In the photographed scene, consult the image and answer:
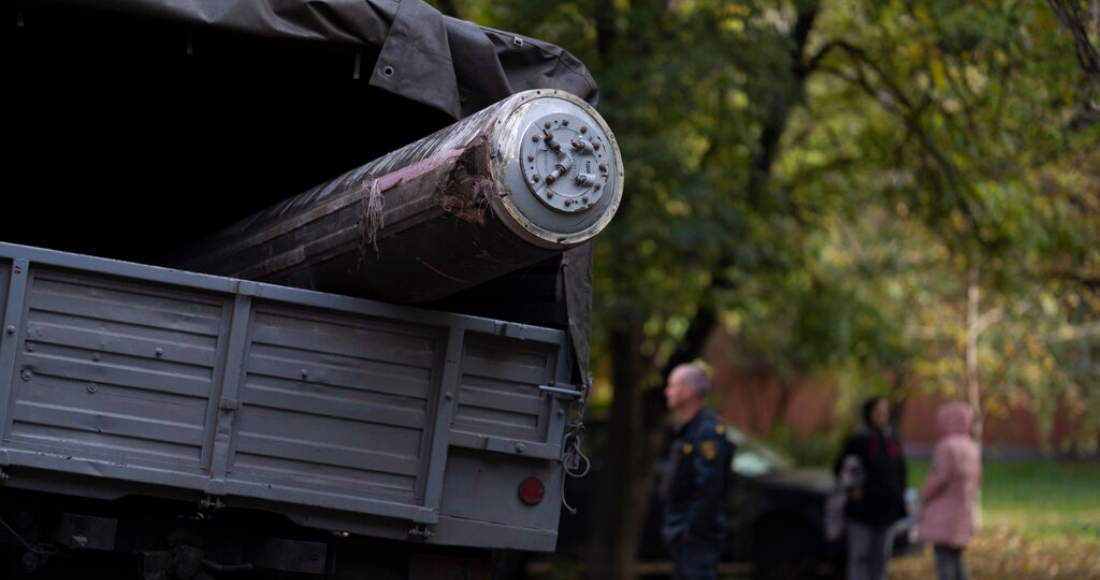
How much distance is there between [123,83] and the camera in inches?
290

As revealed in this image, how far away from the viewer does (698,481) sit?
7504mm

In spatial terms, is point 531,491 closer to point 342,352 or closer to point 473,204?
point 342,352

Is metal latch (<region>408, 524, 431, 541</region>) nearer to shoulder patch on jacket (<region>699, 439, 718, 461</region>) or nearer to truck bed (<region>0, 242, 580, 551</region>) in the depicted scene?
truck bed (<region>0, 242, 580, 551</region>)

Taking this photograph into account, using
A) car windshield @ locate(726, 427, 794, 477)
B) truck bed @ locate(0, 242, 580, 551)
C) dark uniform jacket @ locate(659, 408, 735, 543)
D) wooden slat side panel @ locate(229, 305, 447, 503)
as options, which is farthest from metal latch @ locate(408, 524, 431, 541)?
car windshield @ locate(726, 427, 794, 477)

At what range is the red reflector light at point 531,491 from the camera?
219 inches

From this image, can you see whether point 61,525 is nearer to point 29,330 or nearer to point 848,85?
point 29,330

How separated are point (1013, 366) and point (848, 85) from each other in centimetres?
639

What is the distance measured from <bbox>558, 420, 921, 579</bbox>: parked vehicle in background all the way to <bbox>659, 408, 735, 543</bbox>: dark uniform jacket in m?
5.70

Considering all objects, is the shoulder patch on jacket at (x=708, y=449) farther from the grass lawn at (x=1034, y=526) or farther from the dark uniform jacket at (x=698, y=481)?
the grass lawn at (x=1034, y=526)

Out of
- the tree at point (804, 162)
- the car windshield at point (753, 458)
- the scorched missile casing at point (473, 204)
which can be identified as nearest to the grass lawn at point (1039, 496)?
the car windshield at point (753, 458)

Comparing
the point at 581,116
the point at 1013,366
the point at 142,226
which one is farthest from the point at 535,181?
the point at 1013,366

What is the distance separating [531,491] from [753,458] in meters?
9.16

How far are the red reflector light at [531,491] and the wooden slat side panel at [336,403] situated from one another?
1.52ft

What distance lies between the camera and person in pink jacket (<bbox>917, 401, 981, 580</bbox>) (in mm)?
9680
